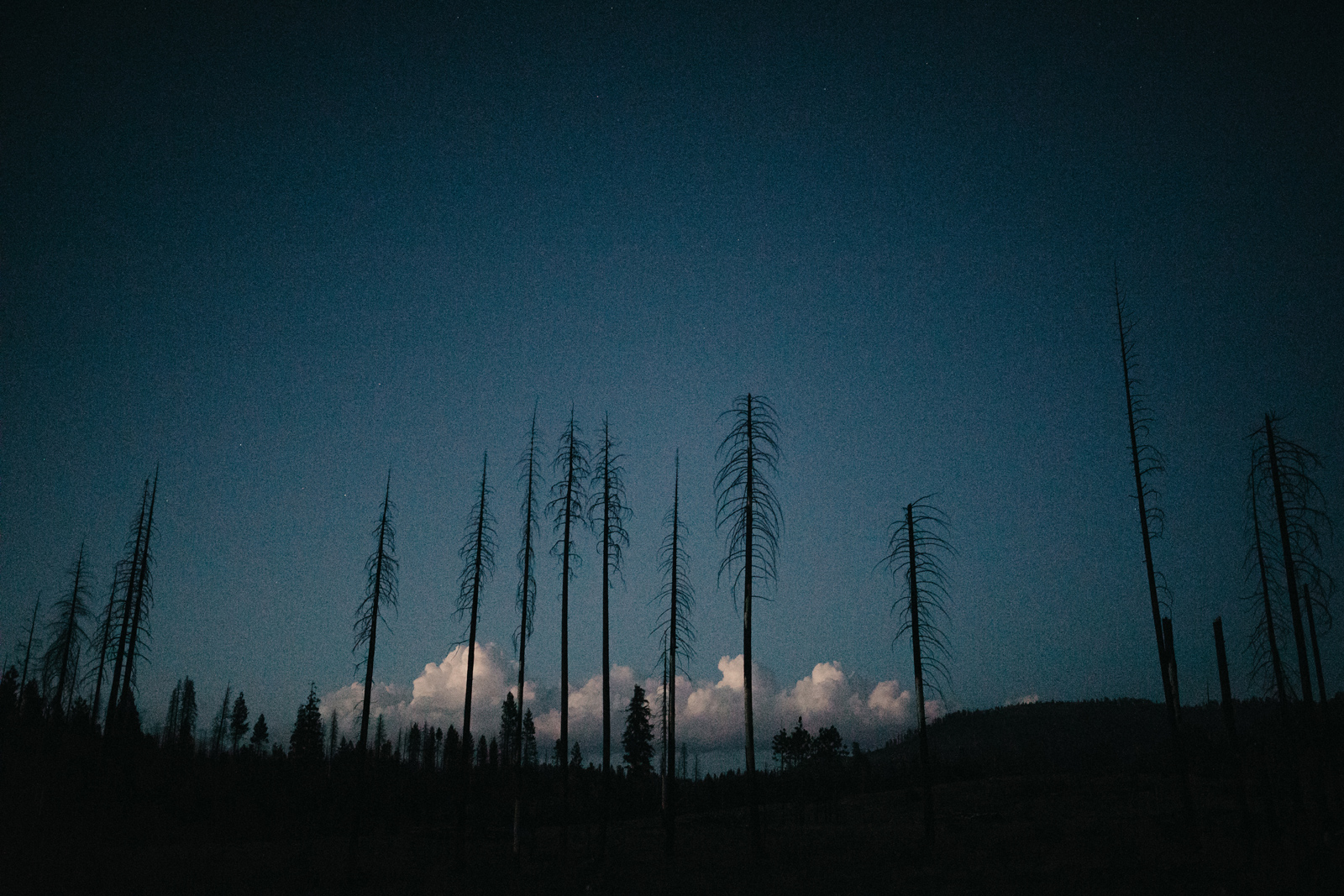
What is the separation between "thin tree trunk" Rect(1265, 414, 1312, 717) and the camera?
73.2 feet

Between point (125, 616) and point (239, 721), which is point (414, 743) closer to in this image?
point (239, 721)

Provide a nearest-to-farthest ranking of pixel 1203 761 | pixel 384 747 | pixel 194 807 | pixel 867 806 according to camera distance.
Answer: pixel 194 807 → pixel 867 806 → pixel 1203 761 → pixel 384 747

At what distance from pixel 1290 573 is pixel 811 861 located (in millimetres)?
18058

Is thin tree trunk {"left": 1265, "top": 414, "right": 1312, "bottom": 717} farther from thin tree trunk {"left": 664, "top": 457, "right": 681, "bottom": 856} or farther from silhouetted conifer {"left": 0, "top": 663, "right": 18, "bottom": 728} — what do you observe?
silhouetted conifer {"left": 0, "top": 663, "right": 18, "bottom": 728}

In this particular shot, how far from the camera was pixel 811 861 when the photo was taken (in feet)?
79.8

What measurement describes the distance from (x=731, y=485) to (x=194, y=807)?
44.2 meters

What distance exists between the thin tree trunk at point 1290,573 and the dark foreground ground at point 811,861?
15.4ft

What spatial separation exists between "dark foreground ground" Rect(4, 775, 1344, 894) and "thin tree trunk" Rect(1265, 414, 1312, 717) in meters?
4.68

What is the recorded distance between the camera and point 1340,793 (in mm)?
28828

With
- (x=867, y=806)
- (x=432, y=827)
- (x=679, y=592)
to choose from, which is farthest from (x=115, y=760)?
(x=867, y=806)

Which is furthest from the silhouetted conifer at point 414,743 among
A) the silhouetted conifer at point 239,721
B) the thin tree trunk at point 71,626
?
the thin tree trunk at point 71,626

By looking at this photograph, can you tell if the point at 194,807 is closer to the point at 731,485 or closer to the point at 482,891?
the point at 482,891

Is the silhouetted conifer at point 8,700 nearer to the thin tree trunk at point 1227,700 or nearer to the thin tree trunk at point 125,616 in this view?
the thin tree trunk at point 125,616

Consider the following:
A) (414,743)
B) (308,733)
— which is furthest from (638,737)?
(414,743)
